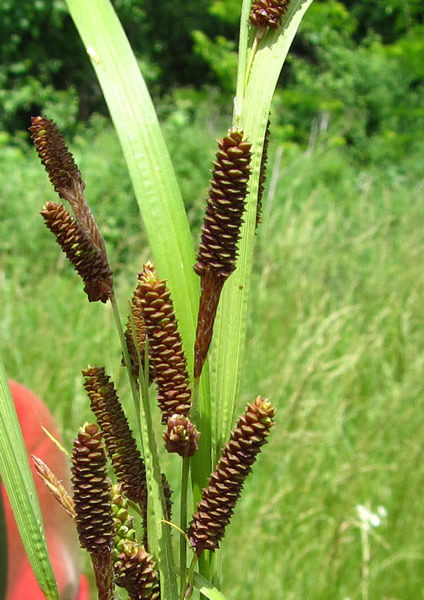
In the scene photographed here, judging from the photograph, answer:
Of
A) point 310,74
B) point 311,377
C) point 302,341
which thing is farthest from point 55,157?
point 310,74

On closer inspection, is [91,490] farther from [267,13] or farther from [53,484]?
[267,13]

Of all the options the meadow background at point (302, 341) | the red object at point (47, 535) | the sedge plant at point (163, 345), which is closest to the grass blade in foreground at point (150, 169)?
the sedge plant at point (163, 345)

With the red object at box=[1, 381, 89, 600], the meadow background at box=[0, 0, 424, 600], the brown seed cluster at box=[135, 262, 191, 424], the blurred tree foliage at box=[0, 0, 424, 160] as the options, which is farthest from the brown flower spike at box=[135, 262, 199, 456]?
the blurred tree foliage at box=[0, 0, 424, 160]

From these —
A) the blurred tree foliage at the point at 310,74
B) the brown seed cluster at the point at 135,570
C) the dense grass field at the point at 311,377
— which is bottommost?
the brown seed cluster at the point at 135,570

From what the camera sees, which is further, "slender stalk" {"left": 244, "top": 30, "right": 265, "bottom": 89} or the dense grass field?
the dense grass field

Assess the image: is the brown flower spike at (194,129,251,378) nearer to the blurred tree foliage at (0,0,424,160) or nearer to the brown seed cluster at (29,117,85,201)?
the brown seed cluster at (29,117,85,201)

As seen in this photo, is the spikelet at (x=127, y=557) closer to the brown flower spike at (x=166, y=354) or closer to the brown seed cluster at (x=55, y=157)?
the brown flower spike at (x=166, y=354)

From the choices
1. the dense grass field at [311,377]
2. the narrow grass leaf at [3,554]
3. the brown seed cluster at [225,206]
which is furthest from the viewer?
the dense grass field at [311,377]
